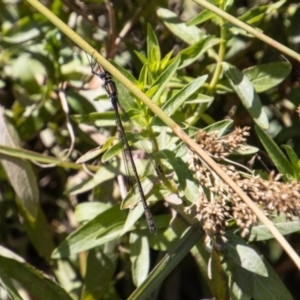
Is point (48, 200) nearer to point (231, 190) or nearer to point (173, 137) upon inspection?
point (173, 137)

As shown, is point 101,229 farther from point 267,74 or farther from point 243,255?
point 267,74

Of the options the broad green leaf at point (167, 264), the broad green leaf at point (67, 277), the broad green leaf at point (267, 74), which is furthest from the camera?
the broad green leaf at point (67, 277)

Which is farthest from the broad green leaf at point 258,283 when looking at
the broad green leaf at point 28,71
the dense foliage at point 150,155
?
the broad green leaf at point 28,71

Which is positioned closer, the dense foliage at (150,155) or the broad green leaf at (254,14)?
the dense foliage at (150,155)

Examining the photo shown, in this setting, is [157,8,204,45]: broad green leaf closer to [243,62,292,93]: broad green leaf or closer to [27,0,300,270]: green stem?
[243,62,292,93]: broad green leaf

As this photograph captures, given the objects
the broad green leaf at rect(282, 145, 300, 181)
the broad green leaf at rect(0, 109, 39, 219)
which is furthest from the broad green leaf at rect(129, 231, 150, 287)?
the broad green leaf at rect(282, 145, 300, 181)

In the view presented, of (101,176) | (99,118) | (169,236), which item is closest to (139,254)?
(169,236)

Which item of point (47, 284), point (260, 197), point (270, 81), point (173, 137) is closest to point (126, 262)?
point (47, 284)

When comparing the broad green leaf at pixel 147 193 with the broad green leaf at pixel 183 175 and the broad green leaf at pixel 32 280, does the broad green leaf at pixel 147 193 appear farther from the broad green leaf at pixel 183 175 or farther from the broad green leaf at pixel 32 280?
the broad green leaf at pixel 32 280
